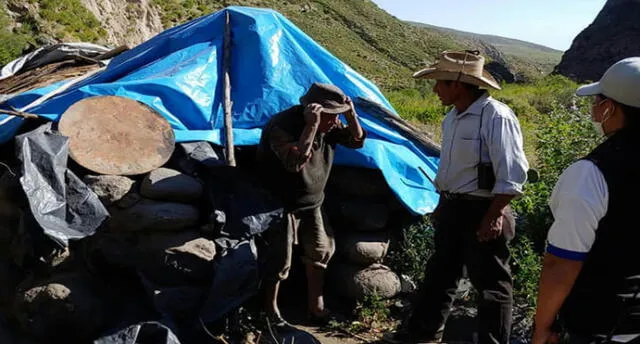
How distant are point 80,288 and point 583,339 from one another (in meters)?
2.88

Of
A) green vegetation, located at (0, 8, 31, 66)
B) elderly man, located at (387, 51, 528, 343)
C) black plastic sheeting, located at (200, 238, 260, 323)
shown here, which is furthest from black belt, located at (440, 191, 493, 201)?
green vegetation, located at (0, 8, 31, 66)

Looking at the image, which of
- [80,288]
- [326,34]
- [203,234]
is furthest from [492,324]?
[326,34]

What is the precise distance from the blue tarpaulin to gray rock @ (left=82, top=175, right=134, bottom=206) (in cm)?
56

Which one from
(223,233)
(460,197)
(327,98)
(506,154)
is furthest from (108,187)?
A: (506,154)

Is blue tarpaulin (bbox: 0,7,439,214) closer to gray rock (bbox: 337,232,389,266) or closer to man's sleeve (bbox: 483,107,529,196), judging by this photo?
gray rock (bbox: 337,232,389,266)

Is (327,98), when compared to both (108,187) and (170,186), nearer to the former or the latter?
(170,186)

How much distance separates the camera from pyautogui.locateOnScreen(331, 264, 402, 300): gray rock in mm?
4605

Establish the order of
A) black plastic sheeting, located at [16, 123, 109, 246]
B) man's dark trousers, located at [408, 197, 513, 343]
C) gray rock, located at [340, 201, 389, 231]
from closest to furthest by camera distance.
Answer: man's dark trousers, located at [408, 197, 513, 343] < black plastic sheeting, located at [16, 123, 109, 246] < gray rock, located at [340, 201, 389, 231]

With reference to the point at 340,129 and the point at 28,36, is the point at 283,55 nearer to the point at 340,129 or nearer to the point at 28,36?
the point at 340,129

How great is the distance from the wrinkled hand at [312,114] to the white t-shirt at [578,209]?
194 centimetres

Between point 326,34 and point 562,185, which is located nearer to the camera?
point 562,185

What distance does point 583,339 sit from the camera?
6.98 ft

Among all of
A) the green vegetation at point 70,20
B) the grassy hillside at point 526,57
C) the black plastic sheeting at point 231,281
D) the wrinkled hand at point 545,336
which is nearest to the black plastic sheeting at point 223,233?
the black plastic sheeting at point 231,281

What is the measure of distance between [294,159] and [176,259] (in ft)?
3.18
